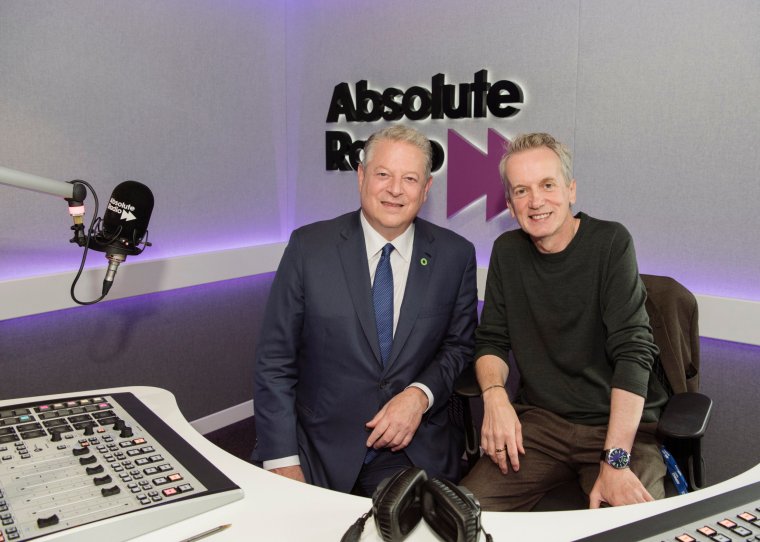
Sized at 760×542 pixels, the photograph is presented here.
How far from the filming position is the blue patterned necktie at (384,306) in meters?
2.08

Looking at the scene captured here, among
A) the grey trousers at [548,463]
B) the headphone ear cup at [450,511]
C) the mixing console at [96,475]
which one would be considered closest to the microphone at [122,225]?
the mixing console at [96,475]

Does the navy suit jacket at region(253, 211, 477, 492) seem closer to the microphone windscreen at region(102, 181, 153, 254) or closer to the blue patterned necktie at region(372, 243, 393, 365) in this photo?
the blue patterned necktie at region(372, 243, 393, 365)

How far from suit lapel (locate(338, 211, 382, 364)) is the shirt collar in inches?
1.1

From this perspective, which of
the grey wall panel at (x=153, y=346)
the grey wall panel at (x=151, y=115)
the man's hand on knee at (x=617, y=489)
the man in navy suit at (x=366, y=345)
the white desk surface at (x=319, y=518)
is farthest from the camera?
the grey wall panel at (x=153, y=346)

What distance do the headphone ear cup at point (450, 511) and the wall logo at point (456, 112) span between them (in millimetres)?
2193

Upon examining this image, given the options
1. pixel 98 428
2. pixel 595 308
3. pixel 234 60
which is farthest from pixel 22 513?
pixel 234 60

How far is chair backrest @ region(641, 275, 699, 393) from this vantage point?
1.99 m

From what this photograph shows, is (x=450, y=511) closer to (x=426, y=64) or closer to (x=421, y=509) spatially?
(x=421, y=509)

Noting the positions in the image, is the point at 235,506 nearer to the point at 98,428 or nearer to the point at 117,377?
the point at 98,428

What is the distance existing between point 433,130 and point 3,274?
2106 mm

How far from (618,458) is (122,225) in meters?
1.38

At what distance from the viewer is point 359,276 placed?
207 centimetres

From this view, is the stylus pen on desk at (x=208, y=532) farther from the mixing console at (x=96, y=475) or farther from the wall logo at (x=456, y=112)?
the wall logo at (x=456, y=112)

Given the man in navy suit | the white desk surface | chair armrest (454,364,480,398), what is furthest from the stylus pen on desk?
chair armrest (454,364,480,398)
